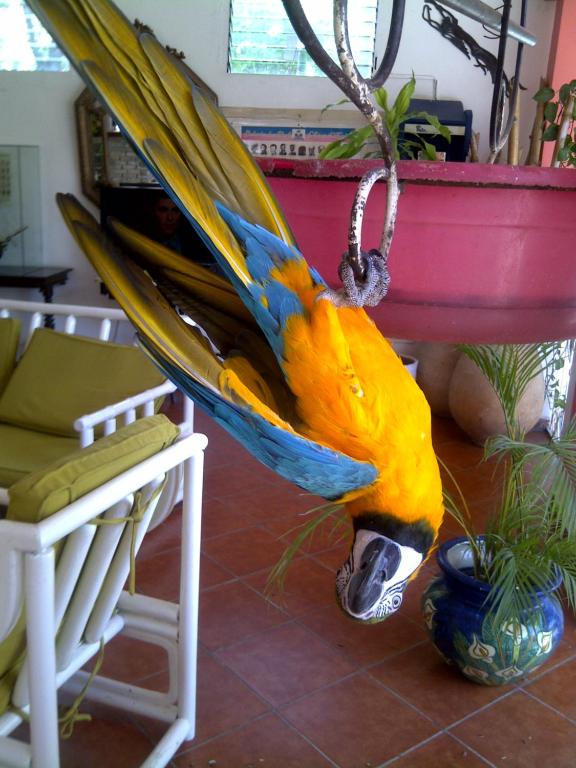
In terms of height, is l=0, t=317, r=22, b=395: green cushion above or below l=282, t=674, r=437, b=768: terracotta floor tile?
above

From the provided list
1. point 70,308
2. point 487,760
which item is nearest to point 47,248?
point 70,308

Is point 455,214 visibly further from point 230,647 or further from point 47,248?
point 47,248

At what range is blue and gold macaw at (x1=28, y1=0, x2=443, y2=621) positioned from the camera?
373 millimetres

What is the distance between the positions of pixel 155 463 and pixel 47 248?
272cm

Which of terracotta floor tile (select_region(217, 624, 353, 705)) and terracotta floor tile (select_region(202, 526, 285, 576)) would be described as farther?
terracotta floor tile (select_region(202, 526, 285, 576))

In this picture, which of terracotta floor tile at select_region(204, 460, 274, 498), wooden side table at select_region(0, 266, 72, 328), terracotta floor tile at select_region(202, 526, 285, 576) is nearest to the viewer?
terracotta floor tile at select_region(202, 526, 285, 576)

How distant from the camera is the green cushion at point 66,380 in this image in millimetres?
2069

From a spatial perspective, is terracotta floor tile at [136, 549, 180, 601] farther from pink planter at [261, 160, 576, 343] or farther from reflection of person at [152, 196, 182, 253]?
pink planter at [261, 160, 576, 343]

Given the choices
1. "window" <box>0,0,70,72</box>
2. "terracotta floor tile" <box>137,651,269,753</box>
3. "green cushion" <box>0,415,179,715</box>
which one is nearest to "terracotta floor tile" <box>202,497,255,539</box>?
"terracotta floor tile" <box>137,651,269,753</box>

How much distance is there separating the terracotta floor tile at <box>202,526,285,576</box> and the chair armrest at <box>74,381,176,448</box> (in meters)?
0.47

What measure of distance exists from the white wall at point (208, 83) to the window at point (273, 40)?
4cm

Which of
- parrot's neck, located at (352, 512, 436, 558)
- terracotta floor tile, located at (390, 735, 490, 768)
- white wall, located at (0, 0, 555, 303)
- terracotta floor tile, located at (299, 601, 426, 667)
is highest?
white wall, located at (0, 0, 555, 303)

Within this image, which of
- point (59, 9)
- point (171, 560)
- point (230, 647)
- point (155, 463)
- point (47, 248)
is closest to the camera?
point (59, 9)

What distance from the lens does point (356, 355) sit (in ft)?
1.68
